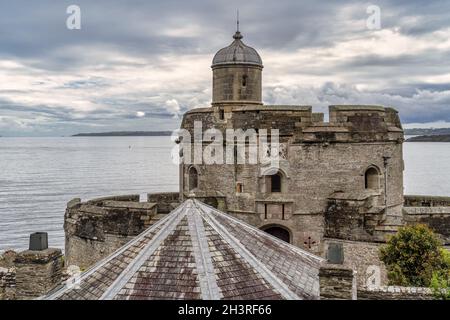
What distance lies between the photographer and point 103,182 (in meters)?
76.5

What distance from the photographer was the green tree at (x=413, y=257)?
15398 millimetres

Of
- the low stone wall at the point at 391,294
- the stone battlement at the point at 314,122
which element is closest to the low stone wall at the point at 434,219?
the stone battlement at the point at 314,122

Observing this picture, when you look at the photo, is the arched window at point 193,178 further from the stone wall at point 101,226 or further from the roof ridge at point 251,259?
the roof ridge at point 251,259

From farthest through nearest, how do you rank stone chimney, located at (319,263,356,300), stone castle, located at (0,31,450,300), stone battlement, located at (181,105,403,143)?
stone battlement, located at (181,105,403,143)
stone castle, located at (0,31,450,300)
stone chimney, located at (319,263,356,300)

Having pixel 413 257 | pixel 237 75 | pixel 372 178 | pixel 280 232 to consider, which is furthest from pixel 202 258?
pixel 237 75

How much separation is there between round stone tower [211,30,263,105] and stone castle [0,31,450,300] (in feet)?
2.79

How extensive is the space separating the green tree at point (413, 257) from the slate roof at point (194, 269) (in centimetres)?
630

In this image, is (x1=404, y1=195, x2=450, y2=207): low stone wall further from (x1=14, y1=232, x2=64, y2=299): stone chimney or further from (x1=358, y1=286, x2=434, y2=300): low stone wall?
(x1=14, y1=232, x2=64, y2=299): stone chimney

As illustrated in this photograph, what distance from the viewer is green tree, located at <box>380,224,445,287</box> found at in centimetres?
1540

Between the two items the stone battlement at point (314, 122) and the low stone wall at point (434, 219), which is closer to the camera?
the low stone wall at point (434, 219)

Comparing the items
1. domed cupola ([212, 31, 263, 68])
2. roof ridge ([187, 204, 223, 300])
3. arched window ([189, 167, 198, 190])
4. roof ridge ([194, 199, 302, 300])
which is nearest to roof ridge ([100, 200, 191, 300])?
roof ridge ([187, 204, 223, 300])

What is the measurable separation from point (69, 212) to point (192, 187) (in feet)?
18.4

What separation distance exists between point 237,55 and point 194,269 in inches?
581
